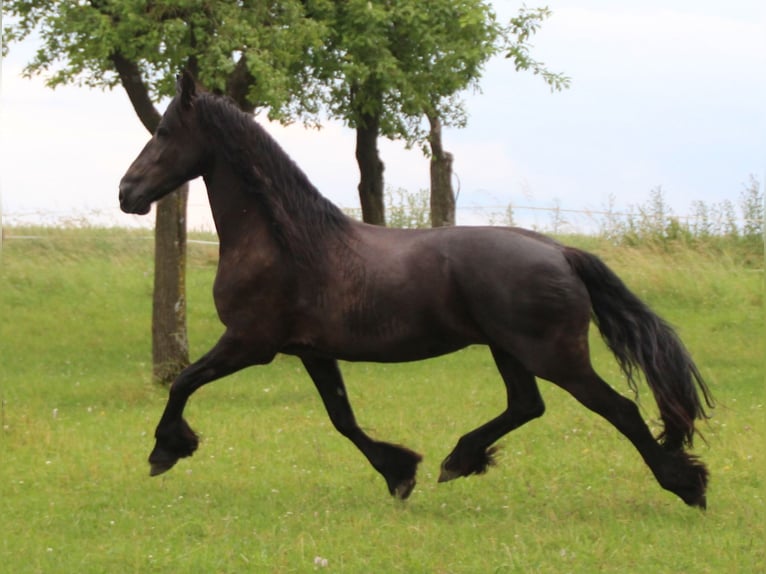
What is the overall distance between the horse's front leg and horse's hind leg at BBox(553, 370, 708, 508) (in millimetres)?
2077

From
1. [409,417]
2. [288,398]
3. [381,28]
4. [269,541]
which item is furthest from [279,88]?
[269,541]

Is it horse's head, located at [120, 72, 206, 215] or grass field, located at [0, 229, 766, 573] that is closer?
grass field, located at [0, 229, 766, 573]

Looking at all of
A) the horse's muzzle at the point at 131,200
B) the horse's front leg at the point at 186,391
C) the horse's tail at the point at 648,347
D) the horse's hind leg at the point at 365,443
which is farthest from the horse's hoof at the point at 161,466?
the horse's tail at the point at 648,347

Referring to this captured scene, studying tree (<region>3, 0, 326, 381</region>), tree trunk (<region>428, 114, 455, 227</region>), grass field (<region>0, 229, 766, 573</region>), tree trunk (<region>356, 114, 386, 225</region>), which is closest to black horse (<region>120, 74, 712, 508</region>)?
grass field (<region>0, 229, 766, 573</region>)

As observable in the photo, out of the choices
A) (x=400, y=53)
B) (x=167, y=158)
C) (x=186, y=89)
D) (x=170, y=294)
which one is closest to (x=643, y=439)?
(x=167, y=158)

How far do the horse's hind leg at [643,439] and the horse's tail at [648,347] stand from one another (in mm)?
161

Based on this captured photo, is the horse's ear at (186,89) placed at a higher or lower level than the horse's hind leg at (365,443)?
higher

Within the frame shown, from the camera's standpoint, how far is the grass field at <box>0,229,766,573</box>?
6516 mm

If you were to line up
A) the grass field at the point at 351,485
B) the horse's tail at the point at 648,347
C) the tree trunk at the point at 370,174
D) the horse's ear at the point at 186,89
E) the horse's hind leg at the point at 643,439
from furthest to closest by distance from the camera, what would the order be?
the tree trunk at the point at 370,174 → the horse's ear at the point at 186,89 → the horse's tail at the point at 648,347 → the horse's hind leg at the point at 643,439 → the grass field at the point at 351,485

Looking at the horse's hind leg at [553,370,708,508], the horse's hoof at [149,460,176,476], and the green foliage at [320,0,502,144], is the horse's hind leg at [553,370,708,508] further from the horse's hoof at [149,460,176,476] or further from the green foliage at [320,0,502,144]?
the green foliage at [320,0,502,144]

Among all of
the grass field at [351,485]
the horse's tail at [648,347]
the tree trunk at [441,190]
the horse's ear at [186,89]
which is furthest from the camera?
the tree trunk at [441,190]

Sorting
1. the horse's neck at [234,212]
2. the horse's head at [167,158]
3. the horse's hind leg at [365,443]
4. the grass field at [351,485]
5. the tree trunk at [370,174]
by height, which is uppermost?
the tree trunk at [370,174]

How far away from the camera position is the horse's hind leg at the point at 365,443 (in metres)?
7.97

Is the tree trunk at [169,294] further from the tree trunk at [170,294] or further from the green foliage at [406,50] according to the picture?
the green foliage at [406,50]
